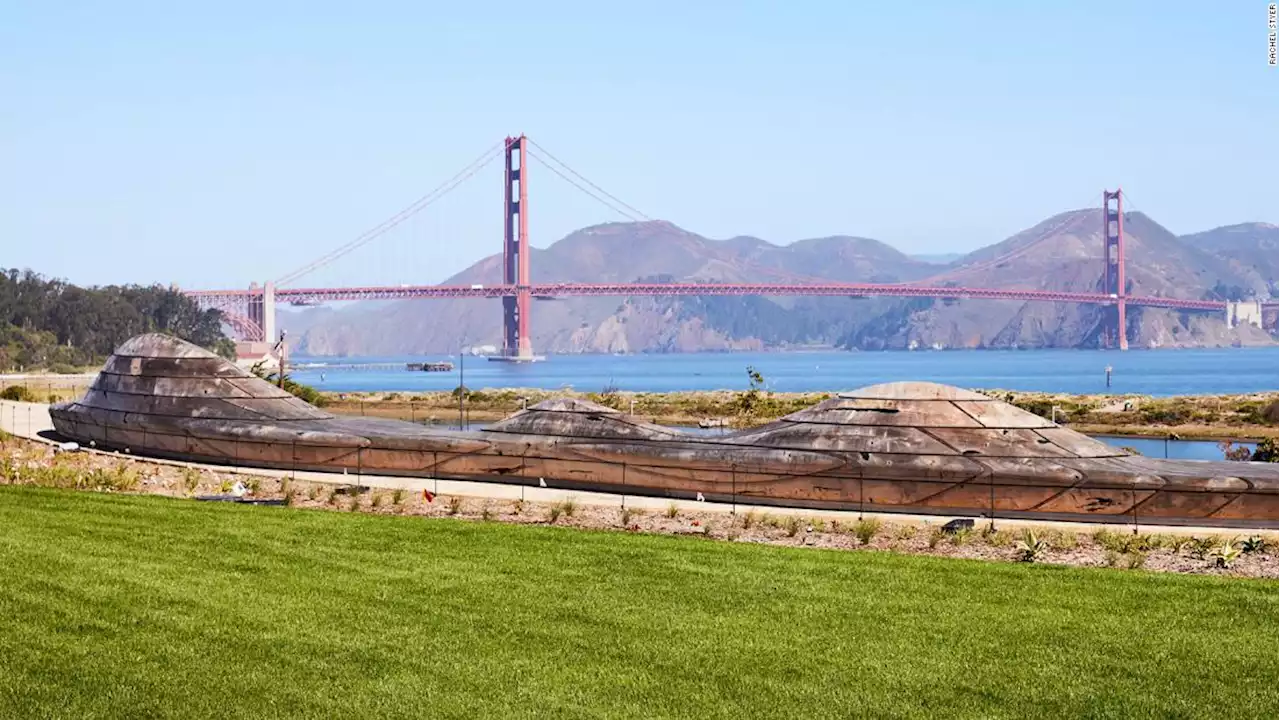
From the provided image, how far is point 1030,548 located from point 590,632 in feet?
20.1

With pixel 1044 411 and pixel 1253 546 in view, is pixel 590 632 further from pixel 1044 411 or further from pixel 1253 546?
pixel 1044 411

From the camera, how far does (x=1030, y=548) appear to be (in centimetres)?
1501

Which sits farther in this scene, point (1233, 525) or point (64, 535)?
point (1233, 525)

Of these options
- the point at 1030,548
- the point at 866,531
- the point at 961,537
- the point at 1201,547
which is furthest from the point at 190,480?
the point at 1201,547

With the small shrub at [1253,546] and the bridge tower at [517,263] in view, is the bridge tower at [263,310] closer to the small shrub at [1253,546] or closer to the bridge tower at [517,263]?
the bridge tower at [517,263]

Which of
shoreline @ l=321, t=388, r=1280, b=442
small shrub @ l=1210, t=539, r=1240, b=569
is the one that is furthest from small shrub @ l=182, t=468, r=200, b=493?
shoreline @ l=321, t=388, r=1280, b=442

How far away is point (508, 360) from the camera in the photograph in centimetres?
14150

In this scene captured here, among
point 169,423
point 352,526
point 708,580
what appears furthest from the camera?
point 169,423

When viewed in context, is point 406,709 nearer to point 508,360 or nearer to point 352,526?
point 352,526

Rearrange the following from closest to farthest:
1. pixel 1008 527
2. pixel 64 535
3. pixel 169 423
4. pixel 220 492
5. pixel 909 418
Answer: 1. pixel 64 535
2. pixel 1008 527
3. pixel 220 492
4. pixel 909 418
5. pixel 169 423

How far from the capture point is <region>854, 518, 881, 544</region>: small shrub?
16484 millimetres

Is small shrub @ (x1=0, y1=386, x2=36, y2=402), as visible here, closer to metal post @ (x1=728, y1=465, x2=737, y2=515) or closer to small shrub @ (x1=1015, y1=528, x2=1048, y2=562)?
metal post @ (x1=728, y1=465, x2=737, y2=515)

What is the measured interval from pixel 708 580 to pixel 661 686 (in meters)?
3.66

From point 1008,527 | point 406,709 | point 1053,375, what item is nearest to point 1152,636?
point 406,709
